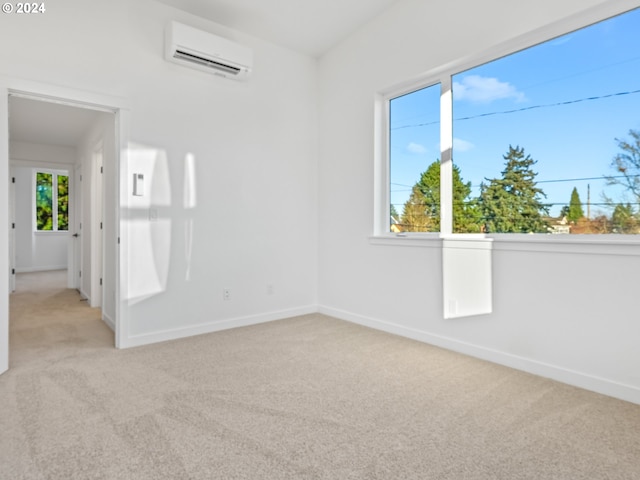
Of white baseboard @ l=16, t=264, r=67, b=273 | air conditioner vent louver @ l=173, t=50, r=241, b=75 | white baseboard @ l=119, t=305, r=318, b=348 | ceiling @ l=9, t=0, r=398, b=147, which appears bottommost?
white baseboard @ l=119, t=305, r=318, b=348

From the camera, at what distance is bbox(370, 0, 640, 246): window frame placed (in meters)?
2.36

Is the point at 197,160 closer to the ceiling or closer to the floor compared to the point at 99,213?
closer to the ceiling

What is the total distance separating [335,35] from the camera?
4.03m

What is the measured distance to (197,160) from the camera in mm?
3625

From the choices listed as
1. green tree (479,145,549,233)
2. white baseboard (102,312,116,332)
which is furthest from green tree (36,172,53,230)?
green tree (479,145,549,233)

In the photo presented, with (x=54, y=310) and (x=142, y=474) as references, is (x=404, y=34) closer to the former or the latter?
(x=142, y=474)

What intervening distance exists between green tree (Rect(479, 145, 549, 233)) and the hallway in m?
3.38

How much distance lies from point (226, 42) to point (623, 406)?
4067mm

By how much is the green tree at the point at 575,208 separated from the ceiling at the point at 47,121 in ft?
15.6

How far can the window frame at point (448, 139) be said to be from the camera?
2361 millimetres

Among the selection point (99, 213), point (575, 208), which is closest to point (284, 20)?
point (575, 208)

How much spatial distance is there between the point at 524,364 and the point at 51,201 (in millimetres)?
10135

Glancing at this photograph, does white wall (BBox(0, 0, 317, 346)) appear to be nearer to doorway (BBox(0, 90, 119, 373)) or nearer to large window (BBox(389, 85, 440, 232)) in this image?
doorway (BBox(0, 90, 119, 373))

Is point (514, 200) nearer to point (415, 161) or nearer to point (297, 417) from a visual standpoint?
point (415, 161)
